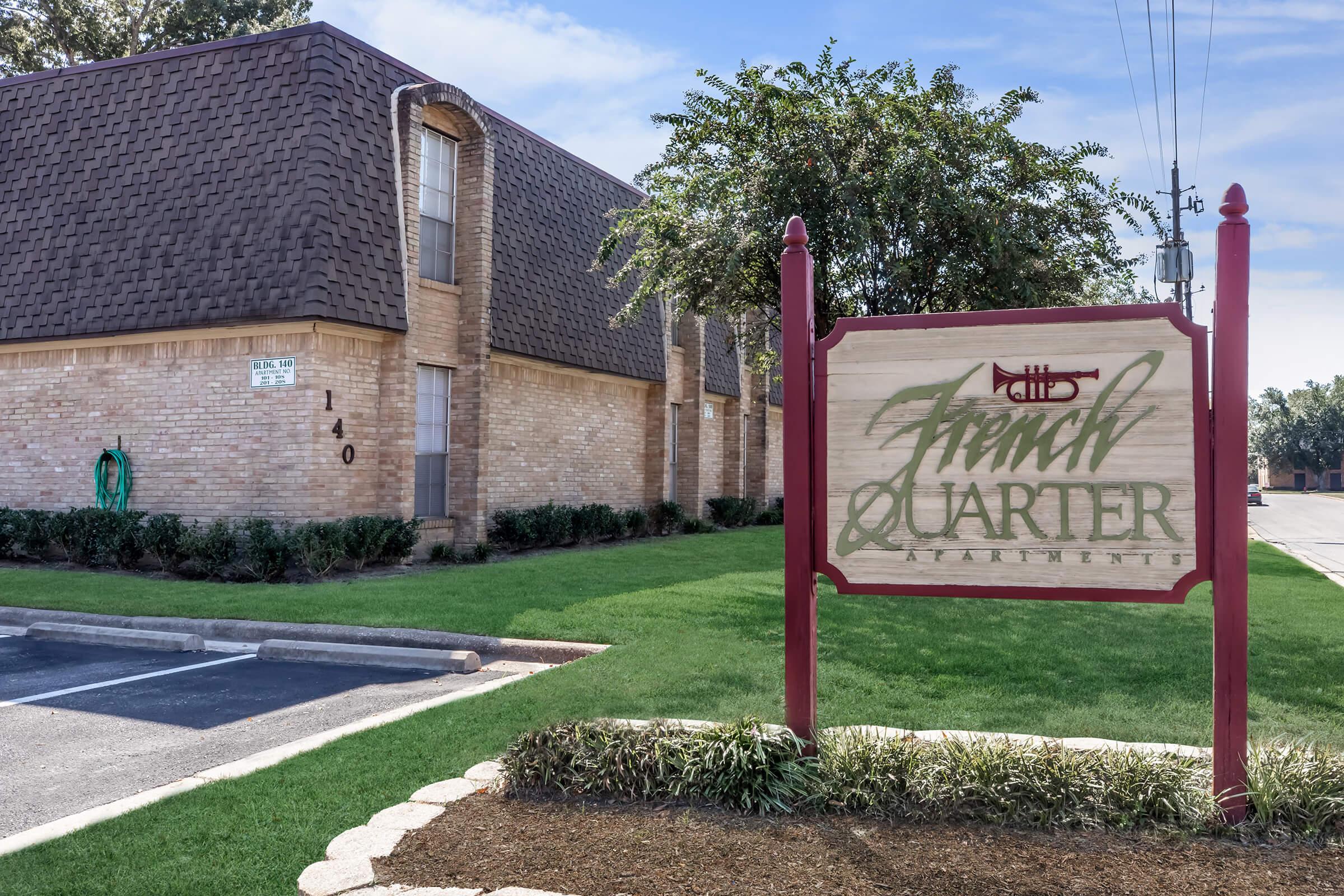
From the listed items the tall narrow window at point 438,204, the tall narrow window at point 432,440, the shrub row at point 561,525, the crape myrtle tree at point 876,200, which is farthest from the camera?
the shrub row at point 561,525

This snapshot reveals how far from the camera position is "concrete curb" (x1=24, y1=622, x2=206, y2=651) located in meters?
9.38

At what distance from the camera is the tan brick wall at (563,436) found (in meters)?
17.4

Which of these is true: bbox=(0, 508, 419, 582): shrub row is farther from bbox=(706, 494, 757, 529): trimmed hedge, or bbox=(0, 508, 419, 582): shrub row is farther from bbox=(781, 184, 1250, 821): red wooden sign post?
bbox=(706, 494, 757, 529): trimmed hedge

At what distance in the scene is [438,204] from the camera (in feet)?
52.8

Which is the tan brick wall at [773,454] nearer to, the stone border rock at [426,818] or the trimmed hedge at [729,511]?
the trimmed hedge at [729,511]

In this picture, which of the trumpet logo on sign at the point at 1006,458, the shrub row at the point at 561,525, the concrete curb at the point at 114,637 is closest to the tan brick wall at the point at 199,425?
the shrub row at the point at 561,525

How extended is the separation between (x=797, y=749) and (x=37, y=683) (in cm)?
641

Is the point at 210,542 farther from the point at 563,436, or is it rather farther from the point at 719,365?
the point at 719,365

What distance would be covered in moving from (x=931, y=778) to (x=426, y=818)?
2.03 m

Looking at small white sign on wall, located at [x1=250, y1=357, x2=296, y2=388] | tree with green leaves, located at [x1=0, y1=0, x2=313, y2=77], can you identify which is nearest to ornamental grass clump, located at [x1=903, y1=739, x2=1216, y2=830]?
small white sign on wall, located at [x1=250, y1=357, x2=296, y2=388]

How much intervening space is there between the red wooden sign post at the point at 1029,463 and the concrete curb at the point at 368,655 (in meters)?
4.26

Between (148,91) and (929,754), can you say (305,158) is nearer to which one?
(148,91)

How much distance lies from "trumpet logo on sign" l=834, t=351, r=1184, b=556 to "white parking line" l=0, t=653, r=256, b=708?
6065 millimetres

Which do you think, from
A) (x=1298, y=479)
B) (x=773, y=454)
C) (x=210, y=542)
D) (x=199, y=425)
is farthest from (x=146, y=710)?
(x=1298, y=479)
